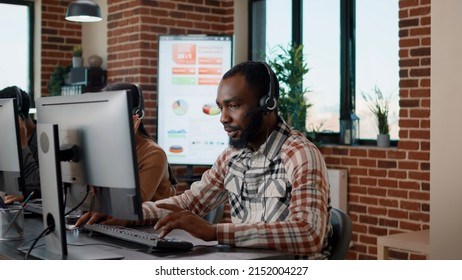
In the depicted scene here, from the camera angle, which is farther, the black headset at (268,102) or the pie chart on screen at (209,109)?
the pie chart on screen at (209,109)

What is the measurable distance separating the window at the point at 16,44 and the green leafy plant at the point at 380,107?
320 centimetres

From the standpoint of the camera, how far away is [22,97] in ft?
13.1

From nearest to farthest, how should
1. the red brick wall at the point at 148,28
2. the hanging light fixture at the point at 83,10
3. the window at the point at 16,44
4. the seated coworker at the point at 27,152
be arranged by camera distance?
1. the seated coworker at the point at 27,152
2. the hanging light fixture at the point at 83,10
3. the red brick wall at the point at 148,28
4. the window at the point at 16,44

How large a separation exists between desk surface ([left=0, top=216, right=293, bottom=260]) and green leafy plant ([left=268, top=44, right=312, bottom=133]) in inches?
109

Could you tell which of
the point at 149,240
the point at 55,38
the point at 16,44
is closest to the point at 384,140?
the point at 149,240

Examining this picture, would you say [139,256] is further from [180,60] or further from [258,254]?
[180,60]

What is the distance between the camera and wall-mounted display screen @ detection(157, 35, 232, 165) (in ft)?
17.5

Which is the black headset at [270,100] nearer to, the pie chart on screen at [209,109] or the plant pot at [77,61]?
the pie chart on screen at [209,109]

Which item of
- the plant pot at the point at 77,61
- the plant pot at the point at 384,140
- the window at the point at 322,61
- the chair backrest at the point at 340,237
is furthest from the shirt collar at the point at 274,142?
the plant pot at the point at 77,61

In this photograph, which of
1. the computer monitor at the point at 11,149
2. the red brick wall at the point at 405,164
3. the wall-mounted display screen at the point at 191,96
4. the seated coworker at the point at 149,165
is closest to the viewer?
the computer monitor at the point at 11,149

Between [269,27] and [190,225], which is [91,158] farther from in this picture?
[269,27]

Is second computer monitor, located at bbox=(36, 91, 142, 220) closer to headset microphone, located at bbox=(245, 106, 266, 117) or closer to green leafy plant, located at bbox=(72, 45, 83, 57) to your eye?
headset microphone, located at bbox=(245, 106, 266, 117)

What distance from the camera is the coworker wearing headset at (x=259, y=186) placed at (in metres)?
2.00

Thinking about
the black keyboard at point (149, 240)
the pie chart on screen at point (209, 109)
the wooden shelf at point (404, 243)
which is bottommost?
the wooden shelf at point (404, 243)
